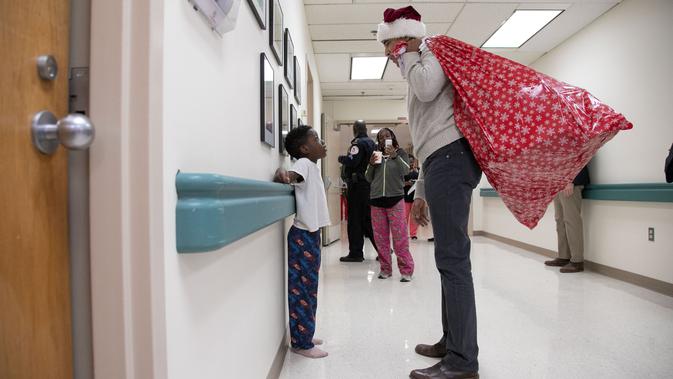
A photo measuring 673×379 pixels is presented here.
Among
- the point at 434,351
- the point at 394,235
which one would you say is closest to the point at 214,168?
the point at 434,351

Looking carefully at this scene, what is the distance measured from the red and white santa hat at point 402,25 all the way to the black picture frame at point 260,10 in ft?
1.69

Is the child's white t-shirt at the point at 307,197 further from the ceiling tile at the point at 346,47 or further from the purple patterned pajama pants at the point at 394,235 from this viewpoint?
the ceiling tile at the point at 346,47

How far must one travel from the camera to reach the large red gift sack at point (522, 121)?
50.2 inches

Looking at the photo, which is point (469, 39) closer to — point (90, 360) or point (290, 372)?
point (290, 372)

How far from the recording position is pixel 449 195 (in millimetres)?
1465

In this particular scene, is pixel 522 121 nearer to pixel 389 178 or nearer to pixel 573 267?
pixel 389 178

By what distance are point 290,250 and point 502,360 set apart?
1112 millimetres

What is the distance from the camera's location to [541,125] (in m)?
1.28

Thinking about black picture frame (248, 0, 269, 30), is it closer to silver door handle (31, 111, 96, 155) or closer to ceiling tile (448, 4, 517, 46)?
silver door handle (31, 111, 96, 155)

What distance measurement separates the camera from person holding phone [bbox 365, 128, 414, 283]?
326cm

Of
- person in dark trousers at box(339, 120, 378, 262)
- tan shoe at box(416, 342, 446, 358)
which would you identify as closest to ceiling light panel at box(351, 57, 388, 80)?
person in dark trousers at box(339, 120, 378, 262)

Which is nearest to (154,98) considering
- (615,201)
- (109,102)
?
(109,102)

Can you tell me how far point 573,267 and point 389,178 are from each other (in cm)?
216

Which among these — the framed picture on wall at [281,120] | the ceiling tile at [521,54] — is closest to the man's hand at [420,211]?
the framed picture on wall at [281,120]
